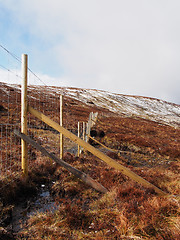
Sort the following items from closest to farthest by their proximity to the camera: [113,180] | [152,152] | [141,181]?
A: [141,181] < [113,180] < [152,152]

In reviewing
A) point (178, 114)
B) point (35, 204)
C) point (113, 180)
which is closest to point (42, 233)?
point (35, 204)

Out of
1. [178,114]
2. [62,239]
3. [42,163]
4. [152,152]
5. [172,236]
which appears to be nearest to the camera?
[172,236]

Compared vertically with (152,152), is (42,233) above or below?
above

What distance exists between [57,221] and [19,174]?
2.22 m

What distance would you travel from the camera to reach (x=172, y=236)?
241 cm

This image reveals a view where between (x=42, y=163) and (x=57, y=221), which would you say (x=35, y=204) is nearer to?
(x=57, y=221)

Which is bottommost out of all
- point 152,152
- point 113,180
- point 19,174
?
point 152,152

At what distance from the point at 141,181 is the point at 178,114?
285 ft

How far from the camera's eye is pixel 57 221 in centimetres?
296

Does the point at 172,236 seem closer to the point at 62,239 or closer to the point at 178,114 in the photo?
the point at 62,239

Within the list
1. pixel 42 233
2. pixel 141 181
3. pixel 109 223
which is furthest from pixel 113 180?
pixel 42 233

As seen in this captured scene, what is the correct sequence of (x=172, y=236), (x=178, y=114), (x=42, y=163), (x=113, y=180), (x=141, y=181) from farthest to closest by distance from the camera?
1. (x=178, y=114)
2. (x=42, y=163)
3. (x=113, y=180)
4. (x=141, y=181)
5. (x=172, y=236)

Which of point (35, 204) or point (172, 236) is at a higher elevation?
point (172, 236)

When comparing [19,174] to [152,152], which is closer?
[19,174]
